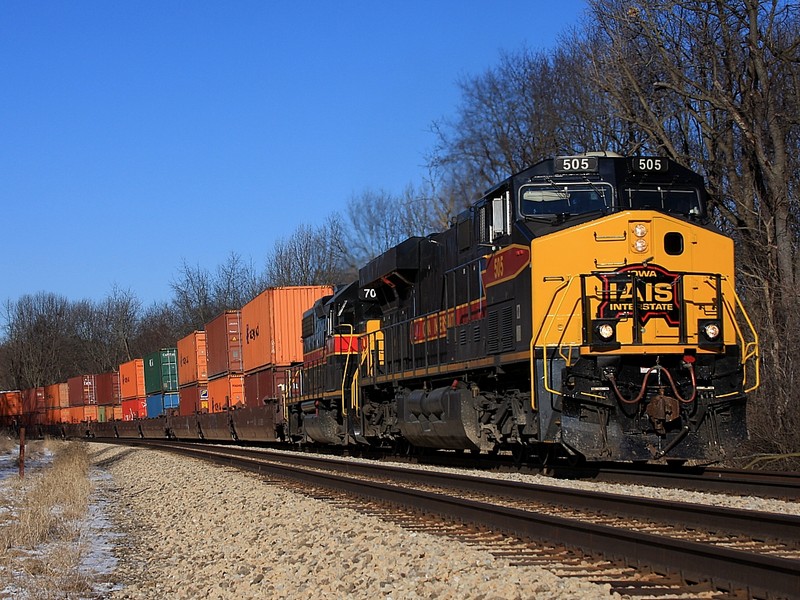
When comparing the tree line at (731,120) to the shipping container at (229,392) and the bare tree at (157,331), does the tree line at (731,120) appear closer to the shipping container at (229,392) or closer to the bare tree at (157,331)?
the shipping container at (229,392)

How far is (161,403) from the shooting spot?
4534cm

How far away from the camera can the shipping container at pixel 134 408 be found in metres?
49.6

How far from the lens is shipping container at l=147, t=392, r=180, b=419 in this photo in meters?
44.7

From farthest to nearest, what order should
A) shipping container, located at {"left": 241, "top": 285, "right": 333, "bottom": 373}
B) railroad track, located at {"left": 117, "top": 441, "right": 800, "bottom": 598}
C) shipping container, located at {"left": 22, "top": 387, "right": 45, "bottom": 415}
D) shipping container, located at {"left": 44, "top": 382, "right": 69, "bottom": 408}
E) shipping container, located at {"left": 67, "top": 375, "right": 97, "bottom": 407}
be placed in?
1. shipping container, located at {"left": 22, "top": 387, "right": 45, "bottom": 415}
2. shipping container, located at {"left": 44, "top": 382, "right": 69, "bottom": 408}
3. shipping container, located at {"left": 67, "top": 375, "right": 97, "bottom": 407}
4. shipping container, located at {"left": 241, "top": 285, "right": 333, "bottom": 373}
5. railroad track, located at {"left": 117, "top": 441, "right": 800, "bottom": 598}

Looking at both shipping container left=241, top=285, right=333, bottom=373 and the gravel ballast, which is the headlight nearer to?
the gravel ballast

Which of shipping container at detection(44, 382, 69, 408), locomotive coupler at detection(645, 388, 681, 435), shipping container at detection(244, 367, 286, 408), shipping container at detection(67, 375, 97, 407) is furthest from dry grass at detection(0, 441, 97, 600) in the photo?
shipping container at detection(44, 382, 69, 408)

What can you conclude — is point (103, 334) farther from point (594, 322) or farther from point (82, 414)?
point (594, 322)

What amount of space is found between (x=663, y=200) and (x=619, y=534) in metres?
6.93

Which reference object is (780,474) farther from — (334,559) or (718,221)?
(718,221)

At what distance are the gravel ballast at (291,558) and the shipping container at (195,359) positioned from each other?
2505cm

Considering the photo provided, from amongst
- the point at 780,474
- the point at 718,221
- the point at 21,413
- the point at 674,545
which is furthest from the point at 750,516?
the point at 21,413

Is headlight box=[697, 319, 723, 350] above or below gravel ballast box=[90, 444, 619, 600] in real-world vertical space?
above

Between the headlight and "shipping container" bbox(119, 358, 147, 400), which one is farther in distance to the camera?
"shipping container" bbox(119, 358, 147, 400)

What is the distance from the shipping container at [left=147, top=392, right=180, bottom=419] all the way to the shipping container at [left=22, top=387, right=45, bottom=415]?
81.7 feet
